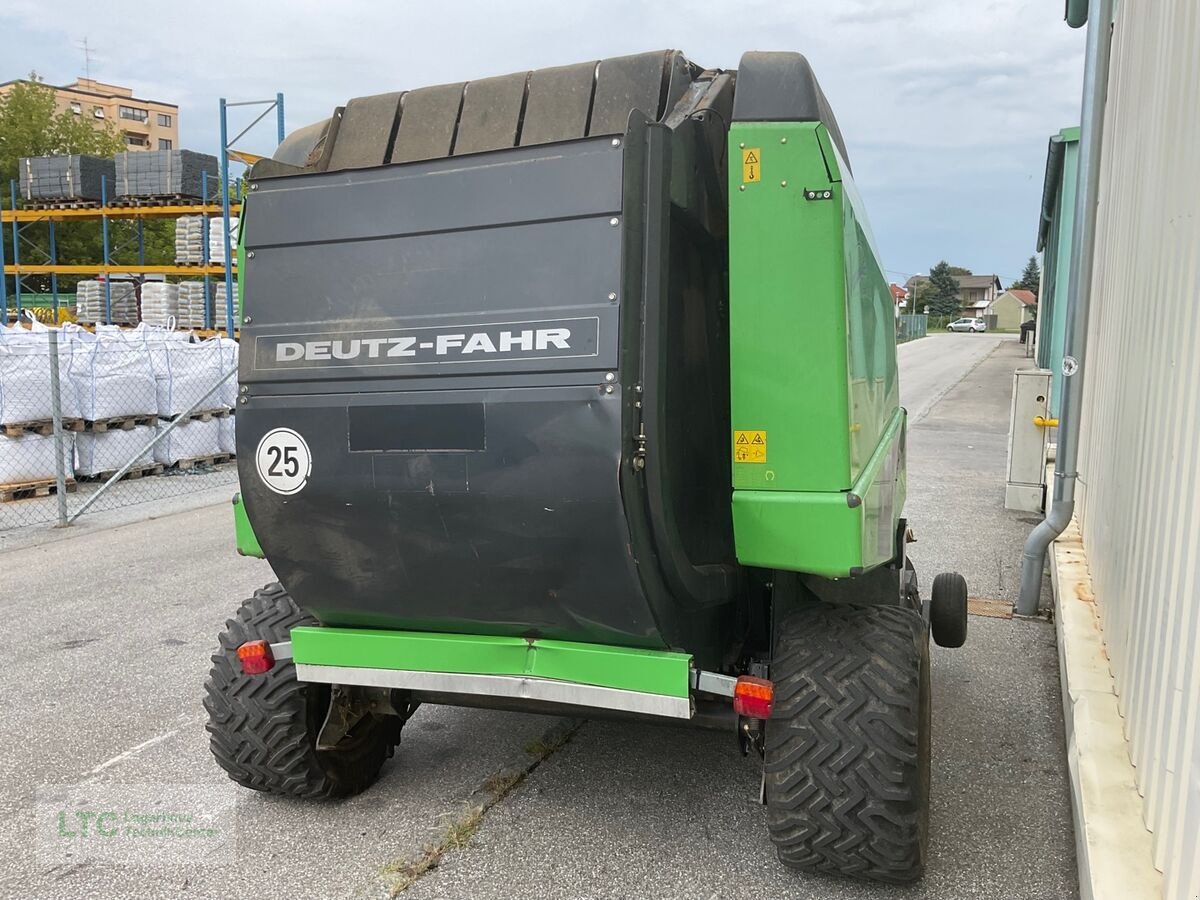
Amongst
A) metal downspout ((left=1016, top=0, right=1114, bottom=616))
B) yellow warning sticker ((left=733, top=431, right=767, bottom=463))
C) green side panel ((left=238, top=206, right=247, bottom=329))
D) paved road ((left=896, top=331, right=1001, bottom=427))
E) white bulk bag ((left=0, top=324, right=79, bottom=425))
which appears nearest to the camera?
yellow warning sticker ((left=733, top=431, right=767, bottom=463))

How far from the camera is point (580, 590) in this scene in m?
2.72

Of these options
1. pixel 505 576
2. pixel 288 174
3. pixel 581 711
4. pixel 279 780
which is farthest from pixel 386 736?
pixel 288 174

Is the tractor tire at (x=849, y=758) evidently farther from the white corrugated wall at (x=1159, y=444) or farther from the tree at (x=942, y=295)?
the tree at (x=942, y=295)

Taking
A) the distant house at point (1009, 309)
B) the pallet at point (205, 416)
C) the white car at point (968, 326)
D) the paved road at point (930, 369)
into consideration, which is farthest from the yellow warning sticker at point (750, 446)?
the distant house at point (1009, 309)

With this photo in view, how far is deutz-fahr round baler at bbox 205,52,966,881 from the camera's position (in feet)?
8.50

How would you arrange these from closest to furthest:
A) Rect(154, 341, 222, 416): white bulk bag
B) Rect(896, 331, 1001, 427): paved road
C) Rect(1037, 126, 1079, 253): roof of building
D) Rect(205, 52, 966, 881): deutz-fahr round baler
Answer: Rect(205, 52, 966, 881): deutz-fahr round baler
Rect(154, 341, 222, 416): white bulk bag
Rect(1037, 126, 1079, 253): roof of building
Rect(896, 331, 1001, 427): paved road

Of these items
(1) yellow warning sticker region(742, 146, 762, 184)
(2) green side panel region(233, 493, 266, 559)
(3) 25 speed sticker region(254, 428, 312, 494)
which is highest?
(1) yellow warning sticker region(742, 146, 762, 184)

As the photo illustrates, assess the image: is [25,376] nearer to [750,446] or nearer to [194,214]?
[750,446]

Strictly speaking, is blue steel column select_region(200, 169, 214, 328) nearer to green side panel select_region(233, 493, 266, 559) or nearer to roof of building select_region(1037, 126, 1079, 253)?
roof of building select_region(1037, 126, 1079, 253)

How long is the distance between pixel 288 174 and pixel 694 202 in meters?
1.22

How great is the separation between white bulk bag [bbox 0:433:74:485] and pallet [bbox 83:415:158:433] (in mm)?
442

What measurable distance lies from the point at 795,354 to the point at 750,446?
0.29 m

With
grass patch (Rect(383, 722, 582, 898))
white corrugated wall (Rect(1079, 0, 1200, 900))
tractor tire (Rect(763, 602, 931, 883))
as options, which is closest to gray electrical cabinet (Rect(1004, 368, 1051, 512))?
white corrugated wall (Rect(1079, 0, 1200, 900))

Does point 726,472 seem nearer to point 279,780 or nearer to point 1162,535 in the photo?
point 1162,535
